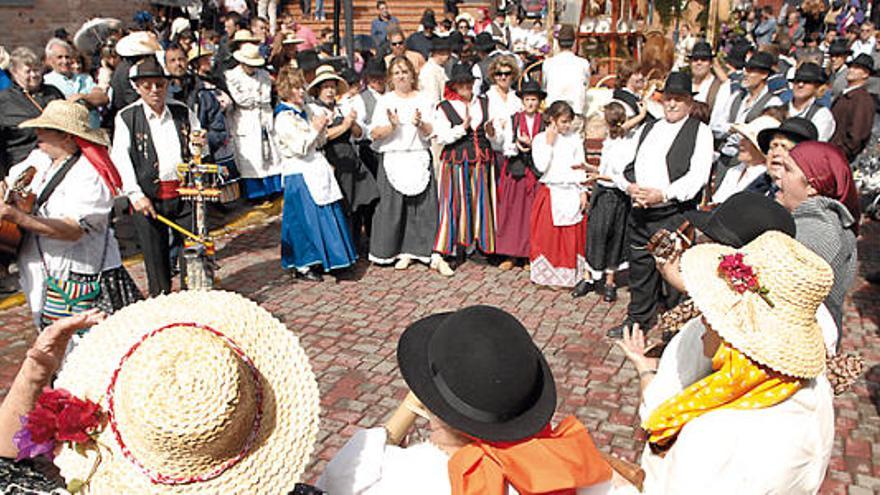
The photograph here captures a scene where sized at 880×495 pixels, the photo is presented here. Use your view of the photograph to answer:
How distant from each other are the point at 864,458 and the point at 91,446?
4.41 metres

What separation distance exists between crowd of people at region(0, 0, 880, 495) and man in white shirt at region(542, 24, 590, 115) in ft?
0.11

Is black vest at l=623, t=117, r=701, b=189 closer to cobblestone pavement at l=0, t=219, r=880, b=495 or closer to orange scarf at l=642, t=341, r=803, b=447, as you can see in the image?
cobblestone pavement at l=0, t=219, r=880, b=495

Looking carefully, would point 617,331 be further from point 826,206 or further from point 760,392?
point 760,392

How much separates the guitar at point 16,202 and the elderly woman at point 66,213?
0.13 feet

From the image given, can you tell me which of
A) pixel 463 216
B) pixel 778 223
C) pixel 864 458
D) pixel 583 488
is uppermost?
pixel 778 223

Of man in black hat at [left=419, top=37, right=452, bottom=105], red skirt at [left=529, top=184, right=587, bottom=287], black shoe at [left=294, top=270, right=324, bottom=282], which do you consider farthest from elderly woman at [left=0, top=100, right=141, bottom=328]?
man in black hat at [left=419, top=37, right=452, bottom=105]

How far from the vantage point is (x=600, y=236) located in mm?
6566

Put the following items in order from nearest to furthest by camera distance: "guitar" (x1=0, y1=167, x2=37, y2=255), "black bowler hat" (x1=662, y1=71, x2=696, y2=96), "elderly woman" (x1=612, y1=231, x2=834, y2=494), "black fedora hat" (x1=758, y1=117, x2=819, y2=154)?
"elderly woman" (x1=612, y1=231, x2=834, y2=494) → "guitar" (x1=0, y1=167, x2=37, y2=255) → "black fedora hat" (x1=758, y1=117, x2=819, y2=154) → "black bowler hat" (x1=662, y1=71, x2=696, y2=96)

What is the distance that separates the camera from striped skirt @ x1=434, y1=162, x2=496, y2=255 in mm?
7543

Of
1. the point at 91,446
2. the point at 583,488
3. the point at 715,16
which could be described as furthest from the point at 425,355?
the point at 715,16

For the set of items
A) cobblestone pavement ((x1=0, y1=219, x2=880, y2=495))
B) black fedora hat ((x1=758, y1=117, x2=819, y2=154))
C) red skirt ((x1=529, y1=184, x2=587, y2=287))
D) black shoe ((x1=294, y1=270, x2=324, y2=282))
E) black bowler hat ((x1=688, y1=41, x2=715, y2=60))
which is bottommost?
cobblestone pavement ((x1=0, y1=219, x2=880, y2=495))

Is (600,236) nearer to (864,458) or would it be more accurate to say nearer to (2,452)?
(864,458)

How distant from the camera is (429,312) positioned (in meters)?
6.61

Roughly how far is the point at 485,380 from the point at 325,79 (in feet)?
19.3
